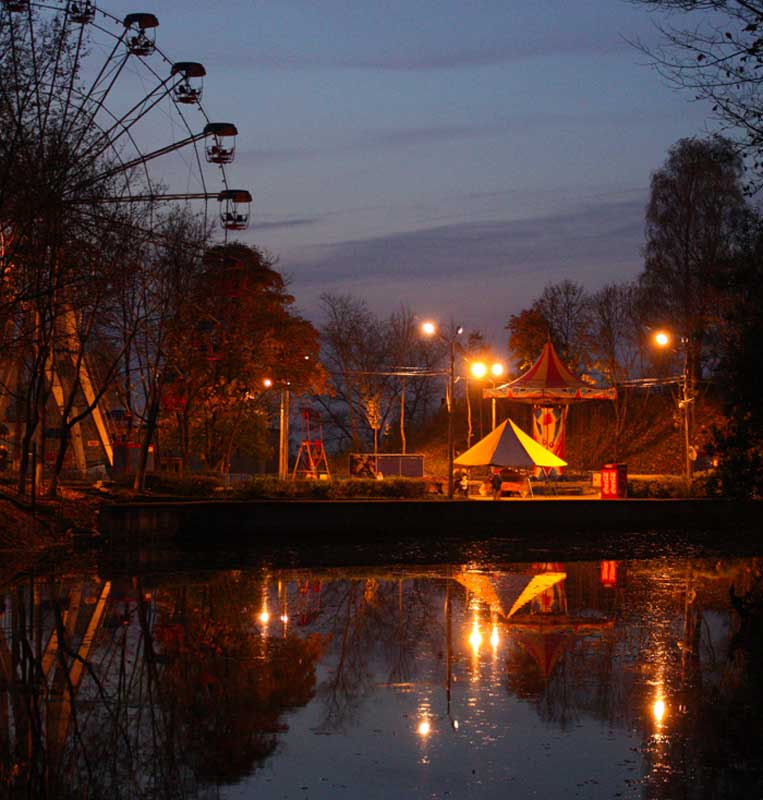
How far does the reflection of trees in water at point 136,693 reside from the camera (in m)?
9.05

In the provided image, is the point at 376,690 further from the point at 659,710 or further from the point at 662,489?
the point at 662,489

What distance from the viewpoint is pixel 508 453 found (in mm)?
40688

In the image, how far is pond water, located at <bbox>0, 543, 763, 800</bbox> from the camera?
29.6 feet

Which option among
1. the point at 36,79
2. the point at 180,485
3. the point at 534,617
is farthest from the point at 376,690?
the point at 180,485

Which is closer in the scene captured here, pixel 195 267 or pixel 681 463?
pixel 195 267

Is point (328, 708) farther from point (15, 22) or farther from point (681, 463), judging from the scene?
point (681, 463)

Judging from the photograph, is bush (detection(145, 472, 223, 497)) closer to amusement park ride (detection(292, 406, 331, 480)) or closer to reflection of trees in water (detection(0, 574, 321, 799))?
amusement park ride (detection(292, 406, 331, 480))

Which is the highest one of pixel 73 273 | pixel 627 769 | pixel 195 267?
pixel 195 267

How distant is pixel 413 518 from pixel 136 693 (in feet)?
73.3

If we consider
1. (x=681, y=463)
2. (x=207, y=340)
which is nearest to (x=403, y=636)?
(x=207, y=340)

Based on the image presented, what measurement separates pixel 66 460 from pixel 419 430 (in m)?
32.7

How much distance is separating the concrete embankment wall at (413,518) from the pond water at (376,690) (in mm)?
9014

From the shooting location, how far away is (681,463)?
184 ft

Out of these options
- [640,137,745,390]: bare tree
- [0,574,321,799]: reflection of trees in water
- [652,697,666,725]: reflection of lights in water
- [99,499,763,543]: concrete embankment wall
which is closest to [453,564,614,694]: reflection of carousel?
[652,697,666,725]: reflection of lights in water
